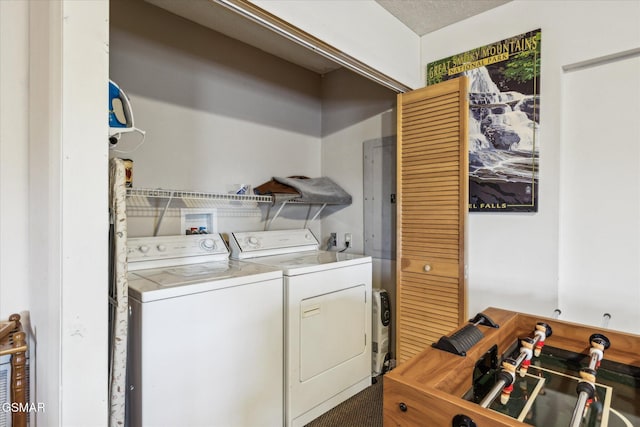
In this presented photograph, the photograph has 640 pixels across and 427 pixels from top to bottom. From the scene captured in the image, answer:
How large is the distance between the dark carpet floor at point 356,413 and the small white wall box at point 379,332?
9.6 inches

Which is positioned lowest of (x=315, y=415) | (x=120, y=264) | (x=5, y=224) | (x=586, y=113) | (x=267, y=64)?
(x=315, y=415)

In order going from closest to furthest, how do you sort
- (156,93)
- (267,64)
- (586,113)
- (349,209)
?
(586,113), (156,93), (267,64), (349,209)

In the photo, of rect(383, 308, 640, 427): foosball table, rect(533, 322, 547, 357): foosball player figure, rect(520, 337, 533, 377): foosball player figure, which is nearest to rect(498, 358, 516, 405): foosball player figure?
rect(383, 308, 640, 427): foosball table

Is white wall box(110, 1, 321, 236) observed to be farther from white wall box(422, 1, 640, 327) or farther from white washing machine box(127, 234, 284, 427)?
white wall box(422, 1, 640, 327)

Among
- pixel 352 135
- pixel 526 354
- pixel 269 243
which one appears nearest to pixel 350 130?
pixel 352 135

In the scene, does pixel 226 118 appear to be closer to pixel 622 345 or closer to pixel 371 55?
pixel 371 55

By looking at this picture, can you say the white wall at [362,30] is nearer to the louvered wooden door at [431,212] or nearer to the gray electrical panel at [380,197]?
the louvered wooden door at [431,212]

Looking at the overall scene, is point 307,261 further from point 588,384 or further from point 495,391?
point 588,384

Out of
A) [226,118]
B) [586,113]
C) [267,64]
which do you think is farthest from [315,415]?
[267,64]

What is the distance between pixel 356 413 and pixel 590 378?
1504mm

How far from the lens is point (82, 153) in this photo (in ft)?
3.42

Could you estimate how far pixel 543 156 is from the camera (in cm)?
194

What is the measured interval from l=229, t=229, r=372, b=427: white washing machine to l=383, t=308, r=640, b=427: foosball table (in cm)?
95

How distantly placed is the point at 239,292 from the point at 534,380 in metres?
1.24
